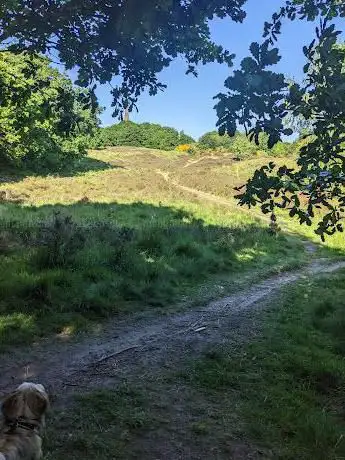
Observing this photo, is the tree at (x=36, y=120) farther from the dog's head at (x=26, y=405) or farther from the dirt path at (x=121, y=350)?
the dog's head at (x=26, y=405)

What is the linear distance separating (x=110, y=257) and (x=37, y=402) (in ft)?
25.2

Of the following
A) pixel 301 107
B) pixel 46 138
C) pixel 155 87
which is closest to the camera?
pixel 301 107

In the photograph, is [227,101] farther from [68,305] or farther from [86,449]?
[68,305]

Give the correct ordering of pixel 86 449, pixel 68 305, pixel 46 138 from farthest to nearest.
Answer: pixel 46 138 → pixel 68 305 → pixel 86 449

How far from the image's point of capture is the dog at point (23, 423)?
3.45 m

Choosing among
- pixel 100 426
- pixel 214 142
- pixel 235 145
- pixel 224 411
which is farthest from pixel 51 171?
pixel 214 142

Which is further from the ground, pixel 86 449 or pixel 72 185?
pixel 72 185

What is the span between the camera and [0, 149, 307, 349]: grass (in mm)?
8352

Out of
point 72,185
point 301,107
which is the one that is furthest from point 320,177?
point 72,185

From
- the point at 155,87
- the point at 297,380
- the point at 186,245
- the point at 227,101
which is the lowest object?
the point at 297,380

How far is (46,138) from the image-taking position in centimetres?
3462

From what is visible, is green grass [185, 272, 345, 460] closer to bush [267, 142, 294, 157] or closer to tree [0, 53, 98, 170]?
tree [0, 53, 98, 170]

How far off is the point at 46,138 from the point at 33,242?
24755mm

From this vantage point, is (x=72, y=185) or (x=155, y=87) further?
(x=72, y=185)
